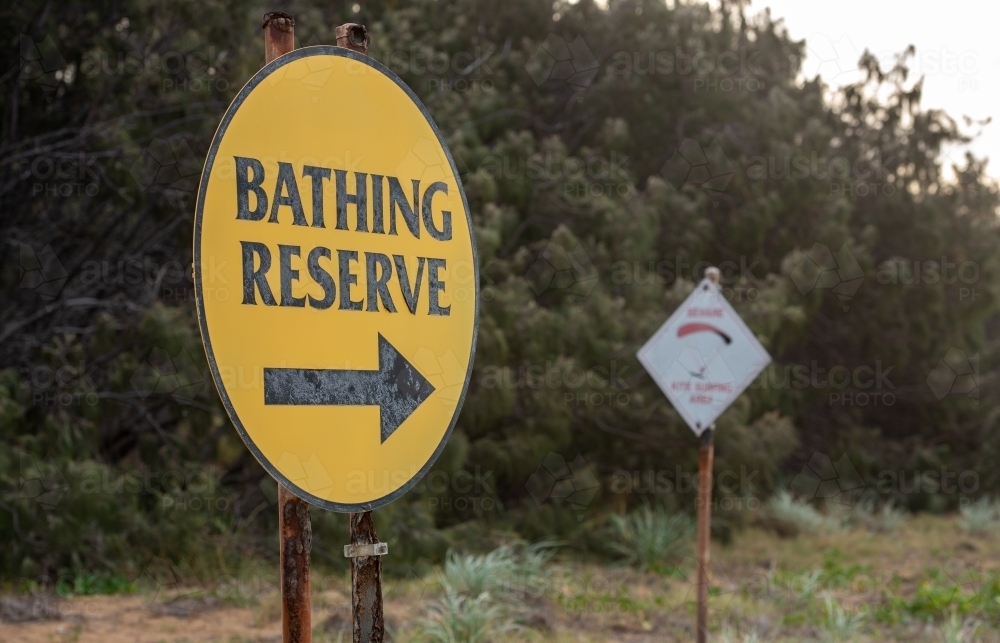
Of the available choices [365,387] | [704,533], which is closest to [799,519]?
[704,533]

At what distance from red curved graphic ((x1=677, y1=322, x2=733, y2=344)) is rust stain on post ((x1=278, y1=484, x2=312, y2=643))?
396 centimetres

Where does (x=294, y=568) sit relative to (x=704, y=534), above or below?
above

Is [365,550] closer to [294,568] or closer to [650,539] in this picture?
[294,568]

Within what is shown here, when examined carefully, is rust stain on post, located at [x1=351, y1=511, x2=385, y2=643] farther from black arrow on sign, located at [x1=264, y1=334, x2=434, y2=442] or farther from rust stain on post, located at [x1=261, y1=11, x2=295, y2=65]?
rust stain on post, located at [x1=261, y1=11, x2=295, y2=65]

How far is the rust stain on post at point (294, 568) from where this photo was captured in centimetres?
221

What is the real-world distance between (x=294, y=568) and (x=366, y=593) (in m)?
0.25

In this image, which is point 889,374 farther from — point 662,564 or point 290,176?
point 290,176

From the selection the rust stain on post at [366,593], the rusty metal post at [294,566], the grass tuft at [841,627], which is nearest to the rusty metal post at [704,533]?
→ the grass tuft at [841,627]

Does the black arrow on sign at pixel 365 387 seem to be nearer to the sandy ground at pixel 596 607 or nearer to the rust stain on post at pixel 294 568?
the rust stain on post at pixel 294 568

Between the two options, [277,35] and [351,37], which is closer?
[277,35]

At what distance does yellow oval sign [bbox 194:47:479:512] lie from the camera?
2.12 m

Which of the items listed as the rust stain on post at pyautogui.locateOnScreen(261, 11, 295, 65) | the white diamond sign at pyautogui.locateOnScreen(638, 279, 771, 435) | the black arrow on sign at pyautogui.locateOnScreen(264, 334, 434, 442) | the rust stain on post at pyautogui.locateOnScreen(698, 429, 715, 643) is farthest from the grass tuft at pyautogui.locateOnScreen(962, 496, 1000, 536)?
the rust stain on post at pyautogui.locateOnScreen(261, 11, 295, 65)

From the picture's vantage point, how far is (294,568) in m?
2.22

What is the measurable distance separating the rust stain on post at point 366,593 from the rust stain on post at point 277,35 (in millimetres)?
1064
